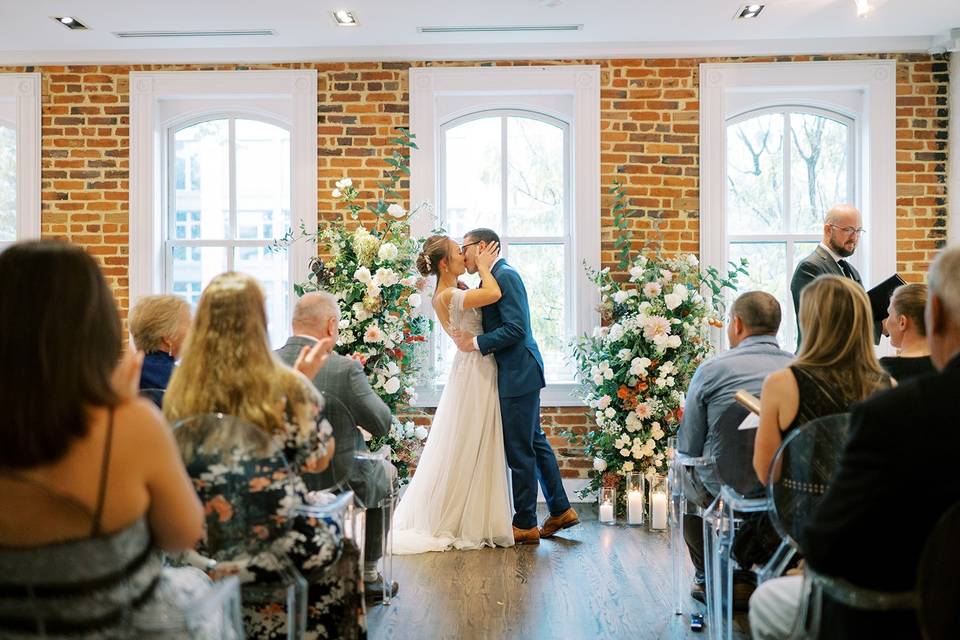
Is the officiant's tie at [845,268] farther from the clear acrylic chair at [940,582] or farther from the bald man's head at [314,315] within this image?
the clear acrylic chair at [940,582]

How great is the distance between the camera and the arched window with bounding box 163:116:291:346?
22.3 ft

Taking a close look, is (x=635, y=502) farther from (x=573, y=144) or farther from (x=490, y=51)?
(x=490, y=51)

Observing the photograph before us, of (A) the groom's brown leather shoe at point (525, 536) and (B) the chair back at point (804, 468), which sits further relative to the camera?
(A) the groom's brown leather shoe at point (525, 536)

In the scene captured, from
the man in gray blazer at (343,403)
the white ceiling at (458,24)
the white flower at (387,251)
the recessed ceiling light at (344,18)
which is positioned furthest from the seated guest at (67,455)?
the recessed ceiling light at (344,18)

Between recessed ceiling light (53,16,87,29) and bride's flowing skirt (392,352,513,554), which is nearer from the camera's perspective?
bride's flowing skirt (392,352,513,554)

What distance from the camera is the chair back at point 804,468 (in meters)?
2.22

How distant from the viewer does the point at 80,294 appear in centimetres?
162

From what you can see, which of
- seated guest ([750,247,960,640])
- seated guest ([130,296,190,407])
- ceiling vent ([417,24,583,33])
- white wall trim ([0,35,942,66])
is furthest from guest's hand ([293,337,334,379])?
white wall trim ([0,35,942,66])

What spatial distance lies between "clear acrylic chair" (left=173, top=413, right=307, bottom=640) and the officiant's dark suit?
1205 millimetres

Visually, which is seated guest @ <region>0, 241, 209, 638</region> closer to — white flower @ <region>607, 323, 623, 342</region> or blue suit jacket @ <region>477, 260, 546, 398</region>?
blue suit jacket @ <region>477, 260, 546, 398</region>

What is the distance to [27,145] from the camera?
657 cm

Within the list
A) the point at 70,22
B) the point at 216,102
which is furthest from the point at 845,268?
the point at 70,22

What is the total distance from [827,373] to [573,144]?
164 inches

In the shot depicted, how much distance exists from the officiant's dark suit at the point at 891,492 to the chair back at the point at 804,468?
0.52 meters
